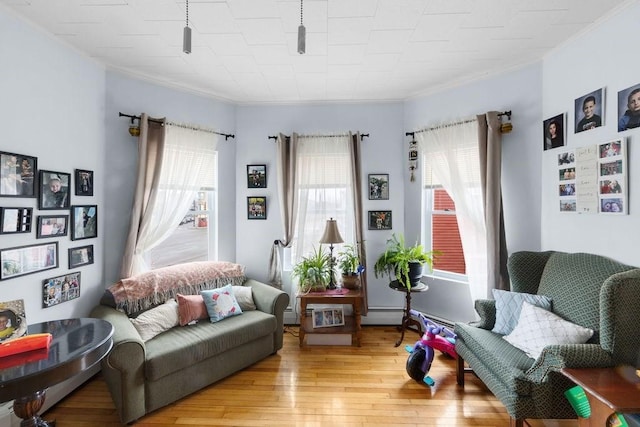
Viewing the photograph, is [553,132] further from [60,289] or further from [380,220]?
[60,289]

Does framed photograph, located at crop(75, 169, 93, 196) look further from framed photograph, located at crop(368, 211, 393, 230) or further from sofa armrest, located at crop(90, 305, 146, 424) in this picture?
framed photograph, located at crop(368, 211, 393, 230)

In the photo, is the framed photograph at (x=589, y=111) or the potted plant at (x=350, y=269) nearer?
the framed photograph at (x=589, y=111)

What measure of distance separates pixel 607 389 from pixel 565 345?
280mm

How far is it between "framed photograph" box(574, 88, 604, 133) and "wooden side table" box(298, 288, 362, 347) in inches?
96.7

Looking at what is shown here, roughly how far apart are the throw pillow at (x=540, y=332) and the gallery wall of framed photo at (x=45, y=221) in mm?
3549

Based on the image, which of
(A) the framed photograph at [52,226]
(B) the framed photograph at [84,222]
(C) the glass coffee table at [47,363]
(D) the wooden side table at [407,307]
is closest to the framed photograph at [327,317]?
(D) the wooden side table at [407,307]

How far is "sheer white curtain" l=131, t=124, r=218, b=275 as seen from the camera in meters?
2.91

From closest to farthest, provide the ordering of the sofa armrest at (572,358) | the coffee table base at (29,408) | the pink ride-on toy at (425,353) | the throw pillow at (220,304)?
the coffee table base at (29,408) → the sofa armrest at (572,358) → the pink ride-on toy at (425,353) → the throw pillow at (220,304)

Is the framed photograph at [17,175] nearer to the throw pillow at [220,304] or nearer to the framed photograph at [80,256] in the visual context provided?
the framed photograph at [80,256]

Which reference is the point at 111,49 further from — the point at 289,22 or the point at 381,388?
the point at 381,388

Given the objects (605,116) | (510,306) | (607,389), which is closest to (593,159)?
(605,116)

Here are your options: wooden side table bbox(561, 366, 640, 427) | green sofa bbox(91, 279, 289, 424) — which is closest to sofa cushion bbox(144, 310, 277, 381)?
green sofa bbox(91, 279, 289, 424)

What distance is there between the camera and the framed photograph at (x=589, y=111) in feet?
7.10

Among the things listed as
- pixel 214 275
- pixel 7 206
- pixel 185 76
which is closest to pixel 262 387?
pixel 214 275
